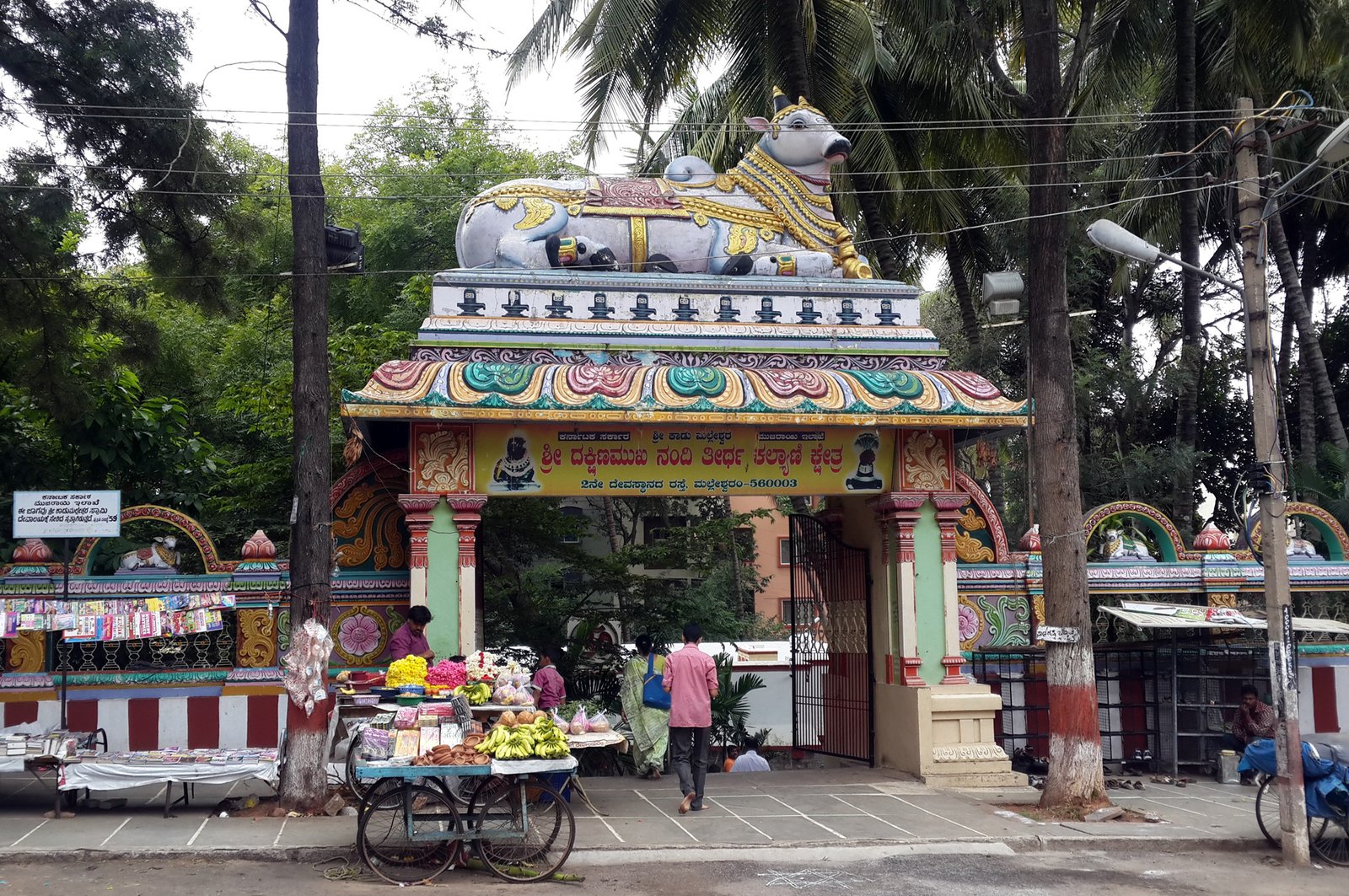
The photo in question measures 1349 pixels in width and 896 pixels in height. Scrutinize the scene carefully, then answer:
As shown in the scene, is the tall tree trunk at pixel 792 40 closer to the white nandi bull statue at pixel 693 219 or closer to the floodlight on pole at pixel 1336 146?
the white nandi bull statue at pixel 693 219

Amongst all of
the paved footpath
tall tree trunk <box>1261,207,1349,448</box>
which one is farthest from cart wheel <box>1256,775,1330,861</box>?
tall tree trunk <box>1261,207,1349,448</box>

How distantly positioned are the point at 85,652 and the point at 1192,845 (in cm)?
1051

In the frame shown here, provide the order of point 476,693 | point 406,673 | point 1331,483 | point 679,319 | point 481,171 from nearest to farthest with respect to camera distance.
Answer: point 476,693, point 406,673, point 679,319, point 1331,483, point 481,171

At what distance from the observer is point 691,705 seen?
10.8m

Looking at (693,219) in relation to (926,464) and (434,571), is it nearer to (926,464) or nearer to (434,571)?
(926,464)

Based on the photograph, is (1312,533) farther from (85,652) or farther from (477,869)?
(85,652)

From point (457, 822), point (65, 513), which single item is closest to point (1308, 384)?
point (457, 822)

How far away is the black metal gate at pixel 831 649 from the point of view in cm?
1411

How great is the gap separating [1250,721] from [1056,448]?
14.3 feet

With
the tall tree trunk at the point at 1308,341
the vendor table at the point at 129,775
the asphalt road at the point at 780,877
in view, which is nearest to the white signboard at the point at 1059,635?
the asphalt road at the point at 780,877

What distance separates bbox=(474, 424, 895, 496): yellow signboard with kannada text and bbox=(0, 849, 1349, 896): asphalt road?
4144mm

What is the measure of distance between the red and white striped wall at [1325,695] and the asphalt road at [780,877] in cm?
507

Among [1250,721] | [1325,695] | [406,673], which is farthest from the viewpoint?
[1325,695]

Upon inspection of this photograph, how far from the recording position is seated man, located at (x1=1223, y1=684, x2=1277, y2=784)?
43.8ft
